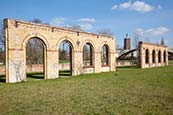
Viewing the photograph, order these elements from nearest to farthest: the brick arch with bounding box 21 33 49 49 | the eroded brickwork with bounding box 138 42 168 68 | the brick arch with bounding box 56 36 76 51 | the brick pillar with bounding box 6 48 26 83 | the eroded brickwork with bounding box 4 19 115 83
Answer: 1. the brick pillar with bounding box 6 48 26 83
2. the eroded brickwork with bounding box 4 19 115 83
3. the brick arch with bounding box 21 33 49 49
4. the brick arch with bounding box 56 36 76 51
5. the eroded brickwork with bounding box 138 42 168 68

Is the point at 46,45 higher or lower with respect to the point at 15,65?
higher

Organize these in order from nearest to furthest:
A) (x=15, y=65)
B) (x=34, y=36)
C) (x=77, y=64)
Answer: (x=15, y=65), (x=34, y=36), (x=77, y=64)

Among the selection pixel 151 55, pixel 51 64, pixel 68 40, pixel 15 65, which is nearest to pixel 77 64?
pixel 68 40

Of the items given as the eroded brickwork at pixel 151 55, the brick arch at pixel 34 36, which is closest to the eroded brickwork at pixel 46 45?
the brick arch at pixel 34 36

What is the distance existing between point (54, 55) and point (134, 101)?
38.9ft

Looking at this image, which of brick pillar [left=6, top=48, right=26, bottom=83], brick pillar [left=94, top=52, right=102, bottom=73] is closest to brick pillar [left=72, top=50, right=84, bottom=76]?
brick pillar [left=94, top=52, right=102, bottom=73]

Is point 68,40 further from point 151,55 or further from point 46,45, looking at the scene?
point 151,55

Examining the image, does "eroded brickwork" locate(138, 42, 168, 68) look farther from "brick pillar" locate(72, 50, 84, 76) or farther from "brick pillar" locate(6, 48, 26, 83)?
"brick pillar" locate(6, 48, 26, 83)

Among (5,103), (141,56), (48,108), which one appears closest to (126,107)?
(48,108)

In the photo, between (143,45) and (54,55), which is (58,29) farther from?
(143,45)

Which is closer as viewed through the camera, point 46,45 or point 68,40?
point 46,45

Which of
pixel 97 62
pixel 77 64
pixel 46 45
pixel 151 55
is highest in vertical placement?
pixel 46 45

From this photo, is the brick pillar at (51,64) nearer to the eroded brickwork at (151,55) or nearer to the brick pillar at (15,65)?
the brick pillar at (15,65)

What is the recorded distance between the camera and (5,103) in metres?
A: 8.01
